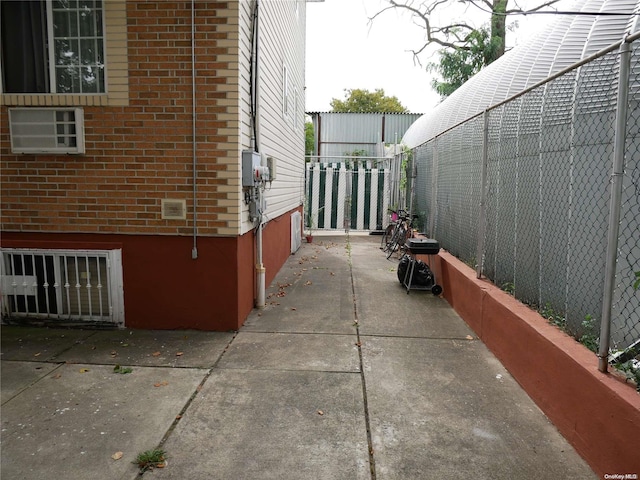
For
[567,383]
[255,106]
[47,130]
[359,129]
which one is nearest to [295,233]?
[255,106]

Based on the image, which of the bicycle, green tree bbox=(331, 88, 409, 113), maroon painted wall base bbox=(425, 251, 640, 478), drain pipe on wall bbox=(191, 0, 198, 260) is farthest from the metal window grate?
green tree bbox=(331, 88, 409, 113)

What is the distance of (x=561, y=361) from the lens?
309 centimetres

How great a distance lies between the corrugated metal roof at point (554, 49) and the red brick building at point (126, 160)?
3.21m

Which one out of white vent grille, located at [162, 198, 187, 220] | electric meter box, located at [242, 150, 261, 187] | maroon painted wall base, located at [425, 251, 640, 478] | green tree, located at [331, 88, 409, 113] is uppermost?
green tree, located at [331, 88, 409, 113]

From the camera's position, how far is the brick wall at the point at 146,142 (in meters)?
4.69

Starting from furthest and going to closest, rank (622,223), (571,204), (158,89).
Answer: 1. (158,89)
2. (571,204)
3. (622,223)

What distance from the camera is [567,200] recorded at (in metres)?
3.64

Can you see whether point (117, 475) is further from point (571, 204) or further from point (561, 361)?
point (571, 204)

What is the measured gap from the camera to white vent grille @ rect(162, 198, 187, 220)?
16.0ft

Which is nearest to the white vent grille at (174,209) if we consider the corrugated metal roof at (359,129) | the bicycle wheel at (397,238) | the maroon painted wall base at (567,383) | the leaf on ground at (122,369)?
the leaf on ground at (122,369)

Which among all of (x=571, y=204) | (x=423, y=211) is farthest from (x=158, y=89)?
(x=423, y=211)

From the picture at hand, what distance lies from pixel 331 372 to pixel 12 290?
12.1 ft

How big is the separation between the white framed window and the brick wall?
0.48 feet

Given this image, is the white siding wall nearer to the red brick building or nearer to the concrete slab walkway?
the red brick building
